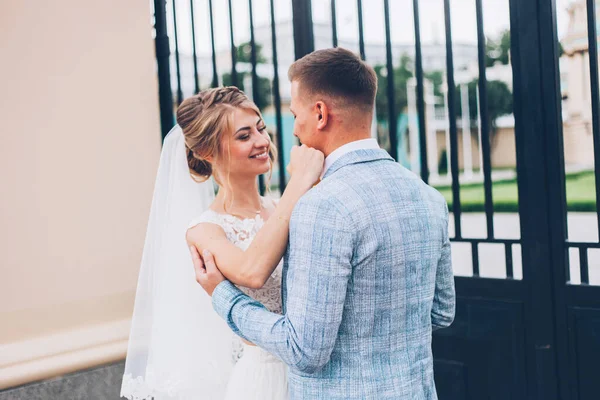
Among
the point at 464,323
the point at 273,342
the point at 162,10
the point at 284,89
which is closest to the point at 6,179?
the point at 162,10

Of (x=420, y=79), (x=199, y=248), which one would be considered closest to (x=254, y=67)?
(x=420, y=79)

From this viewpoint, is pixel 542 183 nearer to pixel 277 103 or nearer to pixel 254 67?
pixel 277 103

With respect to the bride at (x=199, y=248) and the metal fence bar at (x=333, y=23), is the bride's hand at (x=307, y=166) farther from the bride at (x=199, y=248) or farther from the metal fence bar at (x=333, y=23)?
the metal fence bar at (x=333, y=23)

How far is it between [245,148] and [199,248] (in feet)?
1.34

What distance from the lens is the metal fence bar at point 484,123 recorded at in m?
2.67

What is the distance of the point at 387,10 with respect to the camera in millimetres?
2879

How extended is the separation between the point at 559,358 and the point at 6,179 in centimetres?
230

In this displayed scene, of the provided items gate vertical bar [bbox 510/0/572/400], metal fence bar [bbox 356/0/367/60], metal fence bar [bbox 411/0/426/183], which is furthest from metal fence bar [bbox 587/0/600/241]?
metal fence bar [bbox 356/0/367/60]

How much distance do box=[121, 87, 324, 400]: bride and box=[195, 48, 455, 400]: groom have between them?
21.6 inches

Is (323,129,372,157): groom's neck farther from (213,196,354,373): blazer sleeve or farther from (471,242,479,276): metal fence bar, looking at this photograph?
(471,242,479,276): metal fence bar

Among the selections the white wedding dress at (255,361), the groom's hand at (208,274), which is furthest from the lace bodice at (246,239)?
the groom's hand at (208,274)

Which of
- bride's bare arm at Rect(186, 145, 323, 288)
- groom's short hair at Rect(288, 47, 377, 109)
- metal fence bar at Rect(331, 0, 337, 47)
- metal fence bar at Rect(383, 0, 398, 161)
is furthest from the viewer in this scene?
metal fence bar at Rect(331, 0, 337, 47)

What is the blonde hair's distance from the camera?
2268 millimetres

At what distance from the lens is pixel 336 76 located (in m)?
1.62
